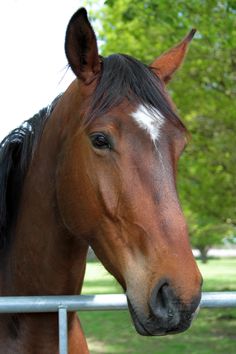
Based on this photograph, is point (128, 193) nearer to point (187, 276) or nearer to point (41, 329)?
point (187, 276)

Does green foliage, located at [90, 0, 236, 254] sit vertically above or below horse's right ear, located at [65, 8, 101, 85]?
below

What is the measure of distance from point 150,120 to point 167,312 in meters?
0.71

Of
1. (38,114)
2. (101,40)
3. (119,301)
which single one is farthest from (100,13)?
(119,301)

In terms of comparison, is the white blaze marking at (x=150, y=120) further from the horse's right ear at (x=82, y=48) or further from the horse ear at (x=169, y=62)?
the horse ear at (x=169, y=62)

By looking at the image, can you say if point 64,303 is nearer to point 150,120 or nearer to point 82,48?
point 150,120

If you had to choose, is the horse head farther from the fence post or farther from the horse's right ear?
the fence post

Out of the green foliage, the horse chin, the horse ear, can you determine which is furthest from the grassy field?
the horse chin

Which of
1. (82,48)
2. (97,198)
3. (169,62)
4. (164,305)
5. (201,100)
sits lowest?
(201,100)

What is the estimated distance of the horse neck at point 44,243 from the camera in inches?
96.7

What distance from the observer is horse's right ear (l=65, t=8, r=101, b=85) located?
2258 mm

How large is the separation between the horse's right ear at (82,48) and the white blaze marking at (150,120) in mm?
314

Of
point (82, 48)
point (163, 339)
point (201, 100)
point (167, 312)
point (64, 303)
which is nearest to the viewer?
point (167, 312)

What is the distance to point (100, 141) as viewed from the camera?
2.17 m

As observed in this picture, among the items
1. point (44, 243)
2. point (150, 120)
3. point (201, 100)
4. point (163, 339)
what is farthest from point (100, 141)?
point (201, 100)
